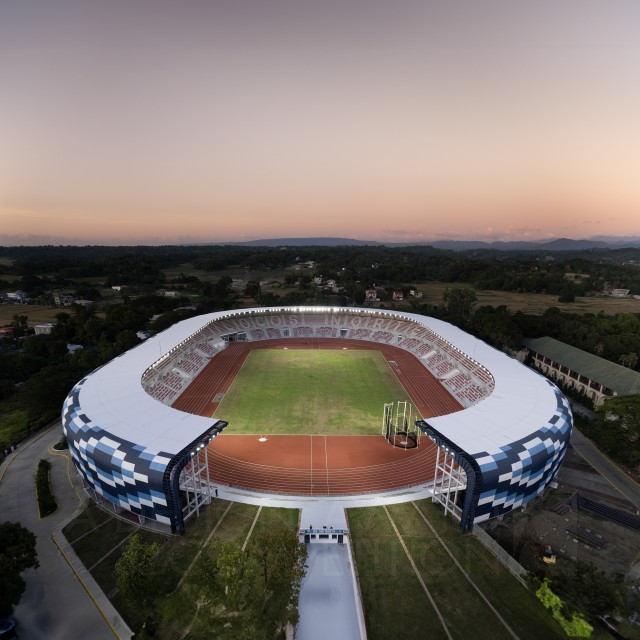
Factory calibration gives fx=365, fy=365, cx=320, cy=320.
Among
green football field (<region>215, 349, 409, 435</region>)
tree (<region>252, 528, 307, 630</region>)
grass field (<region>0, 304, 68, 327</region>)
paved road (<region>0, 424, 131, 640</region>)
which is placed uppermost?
tree (<region>252, 528, 307, 630</region>)

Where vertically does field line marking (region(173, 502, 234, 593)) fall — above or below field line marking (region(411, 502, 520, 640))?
above

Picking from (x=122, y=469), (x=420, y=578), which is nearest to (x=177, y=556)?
(x=122, y=469)

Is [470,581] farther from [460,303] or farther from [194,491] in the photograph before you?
[460,303]

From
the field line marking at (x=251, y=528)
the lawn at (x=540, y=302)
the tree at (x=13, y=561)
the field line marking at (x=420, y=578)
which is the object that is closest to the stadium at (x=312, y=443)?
the field line marking at (x=251, y=528)

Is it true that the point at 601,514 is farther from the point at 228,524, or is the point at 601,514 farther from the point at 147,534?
the point at 147,534

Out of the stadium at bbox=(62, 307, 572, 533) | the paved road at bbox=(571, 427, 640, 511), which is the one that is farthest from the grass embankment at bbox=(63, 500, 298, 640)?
the paved road at bbox=(571, 427, 640, 511)

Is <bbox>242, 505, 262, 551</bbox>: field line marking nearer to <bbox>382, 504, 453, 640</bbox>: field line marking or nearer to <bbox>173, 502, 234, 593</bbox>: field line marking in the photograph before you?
<bbox>173, 502, 234, 593</bbox>: field line marking

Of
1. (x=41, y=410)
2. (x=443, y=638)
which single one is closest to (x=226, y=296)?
(x=41, y=410)
